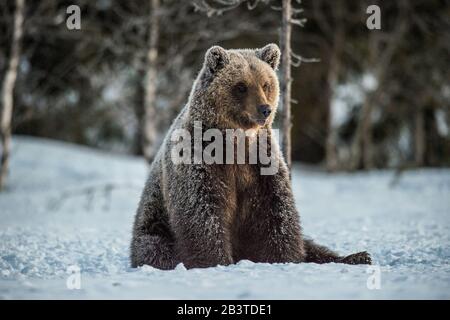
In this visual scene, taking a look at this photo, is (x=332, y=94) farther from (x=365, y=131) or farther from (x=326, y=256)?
(x=326, y=256)

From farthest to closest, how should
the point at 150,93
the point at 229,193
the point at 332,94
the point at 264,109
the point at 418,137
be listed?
1. the point at 418,137
2. the point at 332,94
3. the point at 150,93
4. the point at 229,193
5. the point at 264,109

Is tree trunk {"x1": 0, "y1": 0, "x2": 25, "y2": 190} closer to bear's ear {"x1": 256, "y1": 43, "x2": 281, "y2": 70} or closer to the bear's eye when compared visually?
bear's ear {"x1": 256, "y1": 43, "x2": 281, "y2": 70}

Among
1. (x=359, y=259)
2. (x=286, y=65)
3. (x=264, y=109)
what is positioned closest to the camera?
(x=264, y=109)

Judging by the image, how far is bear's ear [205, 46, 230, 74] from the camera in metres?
5.00

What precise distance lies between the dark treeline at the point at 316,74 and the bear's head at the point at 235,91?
431 inches

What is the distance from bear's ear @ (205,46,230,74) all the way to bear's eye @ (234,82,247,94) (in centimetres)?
27

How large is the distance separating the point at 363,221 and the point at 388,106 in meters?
16.5

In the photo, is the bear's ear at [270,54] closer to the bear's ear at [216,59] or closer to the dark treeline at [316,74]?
the bear's ear at [216,59]

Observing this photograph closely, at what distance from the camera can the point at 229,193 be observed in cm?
493

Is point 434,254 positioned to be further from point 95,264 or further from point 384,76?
point 384,76

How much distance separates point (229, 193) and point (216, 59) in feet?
4.07

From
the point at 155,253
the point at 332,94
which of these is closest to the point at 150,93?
the point at 155,253

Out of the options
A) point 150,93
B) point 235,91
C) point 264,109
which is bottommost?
point 264,109

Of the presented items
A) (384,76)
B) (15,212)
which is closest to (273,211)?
(15,212)
